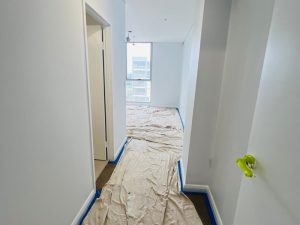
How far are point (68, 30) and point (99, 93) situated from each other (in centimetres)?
111

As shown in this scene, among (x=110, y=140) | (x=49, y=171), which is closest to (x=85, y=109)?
(x=49, y=171)

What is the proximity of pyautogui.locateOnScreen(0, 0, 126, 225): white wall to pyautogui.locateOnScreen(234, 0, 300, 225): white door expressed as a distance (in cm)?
111

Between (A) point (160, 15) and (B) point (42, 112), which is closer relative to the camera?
(B) point (42, 112)

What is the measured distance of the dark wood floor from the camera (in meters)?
1.58

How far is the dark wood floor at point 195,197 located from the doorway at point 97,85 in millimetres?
77

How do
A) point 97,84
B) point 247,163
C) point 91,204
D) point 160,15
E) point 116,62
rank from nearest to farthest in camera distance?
point 247,163
point 91,204
point 97,84
point 116,62
point 160,15

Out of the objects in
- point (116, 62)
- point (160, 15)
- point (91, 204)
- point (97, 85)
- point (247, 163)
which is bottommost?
point (91, 204)

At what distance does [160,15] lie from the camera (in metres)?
3.11

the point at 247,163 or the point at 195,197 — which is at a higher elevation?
the point at 247,163

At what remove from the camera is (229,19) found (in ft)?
4.74

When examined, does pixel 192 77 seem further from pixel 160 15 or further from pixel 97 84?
pixel 160 15

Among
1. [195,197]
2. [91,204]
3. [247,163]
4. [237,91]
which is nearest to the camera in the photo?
[247,163]

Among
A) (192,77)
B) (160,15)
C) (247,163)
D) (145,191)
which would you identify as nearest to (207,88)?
(192,77)

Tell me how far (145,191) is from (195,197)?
1.87ft
